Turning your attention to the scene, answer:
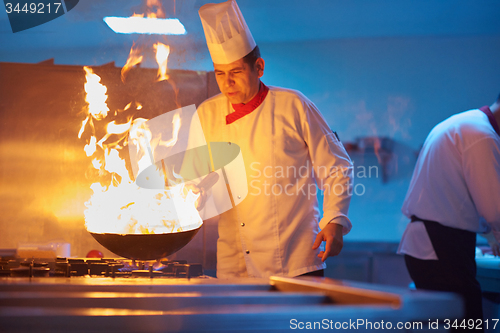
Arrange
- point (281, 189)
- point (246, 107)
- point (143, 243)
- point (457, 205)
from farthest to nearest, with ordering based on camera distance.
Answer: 1. point (457, 205)
2. point (246, 107)
3. point (281, 189)
4. point (143, 243)

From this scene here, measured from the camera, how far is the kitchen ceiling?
2145 millimetres

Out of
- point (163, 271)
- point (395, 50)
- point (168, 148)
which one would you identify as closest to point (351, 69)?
point (395, 50)

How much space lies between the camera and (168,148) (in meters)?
2.15

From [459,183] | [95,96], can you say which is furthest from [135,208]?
[459,183]

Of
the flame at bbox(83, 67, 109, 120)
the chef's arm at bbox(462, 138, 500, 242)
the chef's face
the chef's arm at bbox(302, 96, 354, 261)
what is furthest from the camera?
the flame at bbox(83, 67, 109, 120)

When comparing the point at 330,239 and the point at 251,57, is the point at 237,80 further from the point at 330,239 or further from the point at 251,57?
the point at 330,239

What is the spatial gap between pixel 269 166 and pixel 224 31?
2.00ft

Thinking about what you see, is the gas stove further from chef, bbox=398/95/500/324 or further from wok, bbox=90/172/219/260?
chef, bbox=398/95/500/324

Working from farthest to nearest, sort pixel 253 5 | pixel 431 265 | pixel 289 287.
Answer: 1. pixel 253 5
2. pixel 431 265
3. pixel 289 287

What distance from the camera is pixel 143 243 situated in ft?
3.64

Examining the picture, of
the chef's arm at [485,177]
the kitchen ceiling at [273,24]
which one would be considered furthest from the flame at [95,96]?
the chef's arm at [485,177]

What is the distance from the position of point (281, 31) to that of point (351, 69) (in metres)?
0.77

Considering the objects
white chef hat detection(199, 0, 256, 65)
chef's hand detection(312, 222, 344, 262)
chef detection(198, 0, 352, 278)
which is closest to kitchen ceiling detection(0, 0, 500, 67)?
white chef hat detection(199, 0, 256, 65)

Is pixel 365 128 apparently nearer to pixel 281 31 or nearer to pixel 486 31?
pixel 281 31
